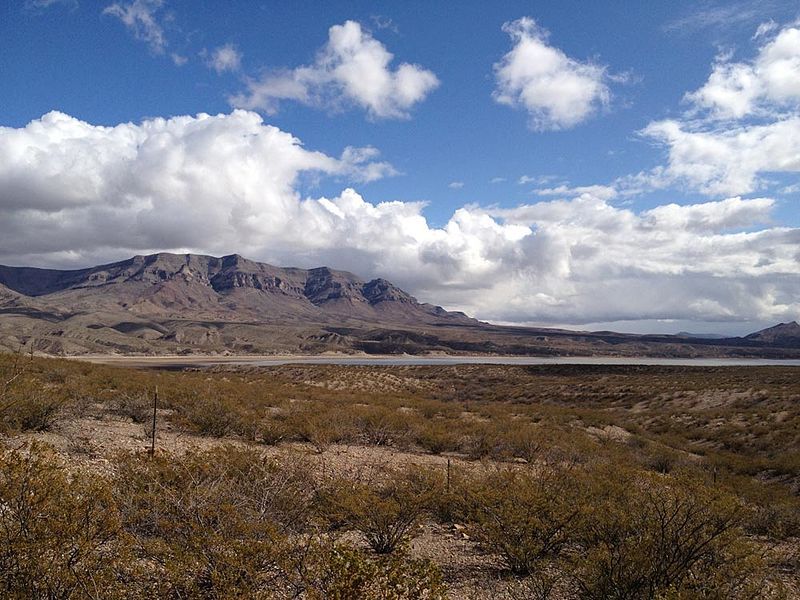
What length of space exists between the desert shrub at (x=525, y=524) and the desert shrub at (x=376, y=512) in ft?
3.94

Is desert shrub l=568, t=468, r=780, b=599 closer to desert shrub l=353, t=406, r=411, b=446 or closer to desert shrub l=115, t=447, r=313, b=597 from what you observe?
desert shrub l=115, t=447, r=313, b=597

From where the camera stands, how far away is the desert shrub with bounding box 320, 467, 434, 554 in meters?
8.95

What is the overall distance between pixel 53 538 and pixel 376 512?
5.11m

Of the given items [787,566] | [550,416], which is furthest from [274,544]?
[550,416]

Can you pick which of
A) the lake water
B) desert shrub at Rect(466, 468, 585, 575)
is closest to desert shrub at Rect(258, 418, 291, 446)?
desert shrub at Rect(466, 468, 585, 575)

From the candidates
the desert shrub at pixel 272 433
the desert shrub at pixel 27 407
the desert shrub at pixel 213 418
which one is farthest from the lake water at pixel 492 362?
the desert shrub at pixel 27 407

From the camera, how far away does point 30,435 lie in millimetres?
13914

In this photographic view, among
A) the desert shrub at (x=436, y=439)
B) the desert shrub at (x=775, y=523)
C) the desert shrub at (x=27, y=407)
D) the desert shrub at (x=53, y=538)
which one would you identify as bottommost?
the desert shrub at (x=436, y=439)

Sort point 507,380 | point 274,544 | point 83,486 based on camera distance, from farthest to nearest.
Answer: point 507,380
point 83,486
point 274,544

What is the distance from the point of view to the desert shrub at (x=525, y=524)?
825 cm

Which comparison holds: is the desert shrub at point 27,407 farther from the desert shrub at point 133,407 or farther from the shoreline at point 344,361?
the shoreline at point 344,361

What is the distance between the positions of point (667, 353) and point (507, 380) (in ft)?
533

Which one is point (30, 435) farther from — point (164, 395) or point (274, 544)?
point (274, 544)

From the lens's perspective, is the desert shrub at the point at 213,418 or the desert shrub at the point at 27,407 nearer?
the desert shrub at the point at 27,407
